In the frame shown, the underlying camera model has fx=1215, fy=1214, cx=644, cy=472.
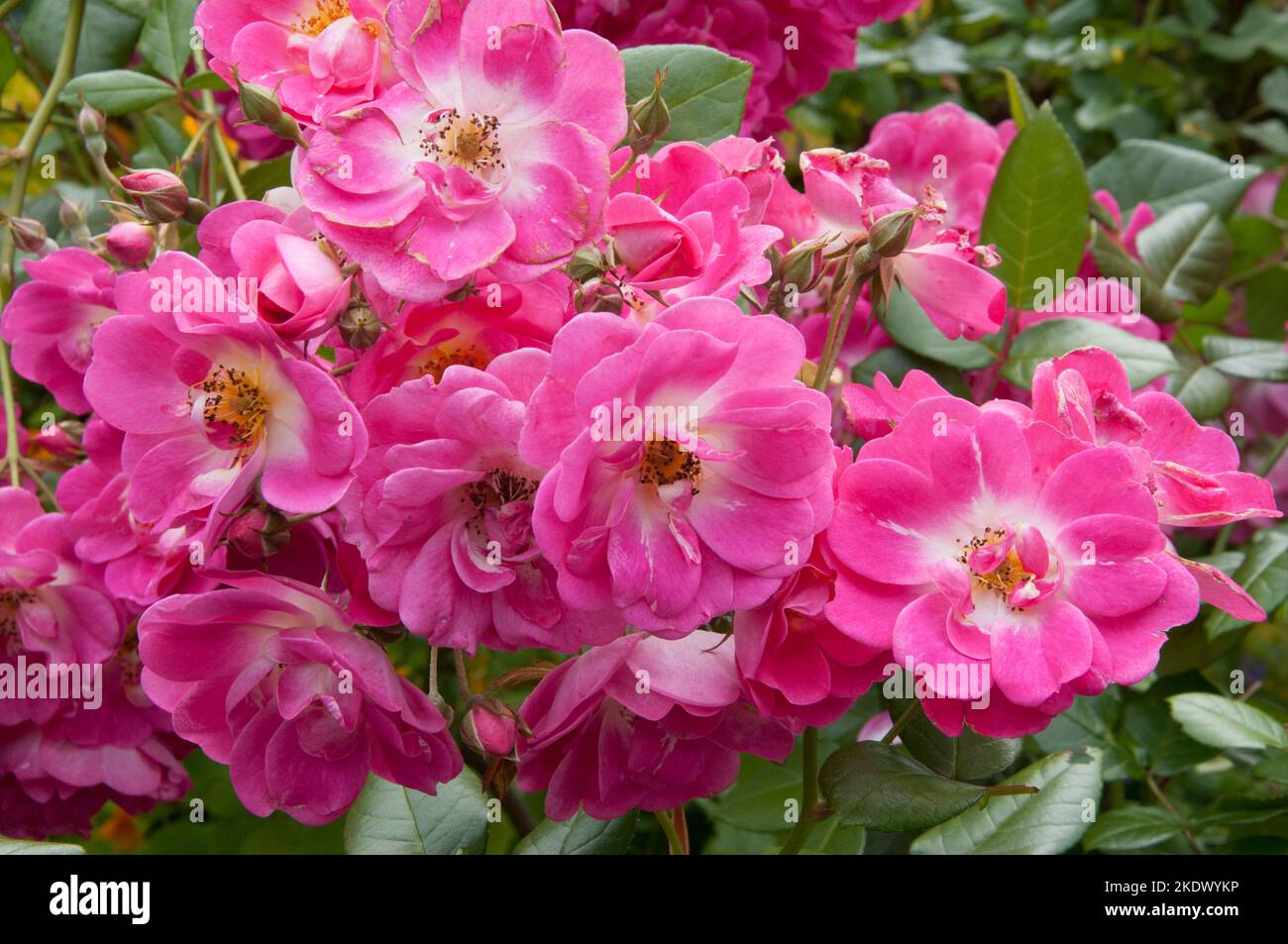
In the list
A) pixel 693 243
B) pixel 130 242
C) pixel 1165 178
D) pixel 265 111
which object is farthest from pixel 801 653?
pixel 1165 178

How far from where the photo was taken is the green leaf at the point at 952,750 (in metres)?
0.86

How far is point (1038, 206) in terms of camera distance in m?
1.07

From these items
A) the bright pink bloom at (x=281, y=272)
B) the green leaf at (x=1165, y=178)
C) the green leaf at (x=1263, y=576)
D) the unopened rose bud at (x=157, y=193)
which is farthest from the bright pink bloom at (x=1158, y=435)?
the green leaf at (x=1165, y=178)

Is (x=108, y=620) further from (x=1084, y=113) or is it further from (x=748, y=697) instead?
(x=1084, y=113)

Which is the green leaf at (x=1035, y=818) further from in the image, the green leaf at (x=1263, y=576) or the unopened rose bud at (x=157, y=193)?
the unopened rose bud at (x=157, y=193)

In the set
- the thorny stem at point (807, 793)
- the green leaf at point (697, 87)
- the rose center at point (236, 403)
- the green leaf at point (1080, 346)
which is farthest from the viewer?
the green leaf at point (1080, 346)

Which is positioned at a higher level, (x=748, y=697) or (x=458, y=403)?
(x=458, y=403)

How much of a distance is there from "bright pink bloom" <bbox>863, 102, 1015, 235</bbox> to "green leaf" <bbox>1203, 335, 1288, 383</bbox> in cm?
30

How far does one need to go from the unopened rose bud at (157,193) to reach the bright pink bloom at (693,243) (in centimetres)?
30

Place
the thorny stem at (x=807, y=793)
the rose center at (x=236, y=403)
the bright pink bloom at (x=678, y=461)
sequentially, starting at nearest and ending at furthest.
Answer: the bright pink bloom at (x=678, y=461) < the rose center at (x=236, y=403) < the thorny stem at (x=807, y=793)

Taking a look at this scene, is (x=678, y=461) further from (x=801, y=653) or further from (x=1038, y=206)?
(x=1038, y=206)

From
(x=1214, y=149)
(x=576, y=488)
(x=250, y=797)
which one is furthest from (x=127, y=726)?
(x=1214, y=149)

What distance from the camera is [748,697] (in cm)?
74
